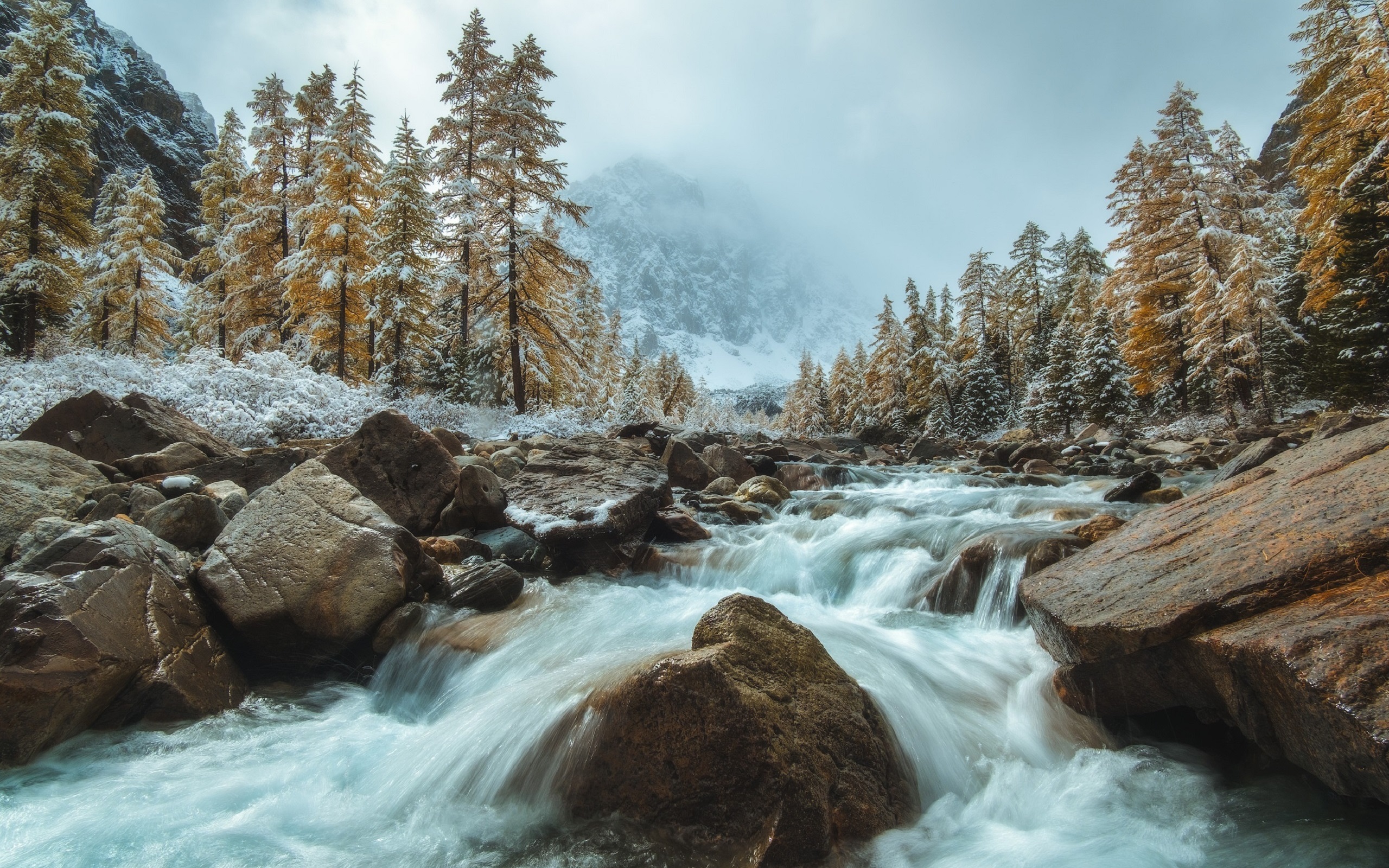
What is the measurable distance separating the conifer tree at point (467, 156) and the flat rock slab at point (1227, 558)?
19572 millimetres

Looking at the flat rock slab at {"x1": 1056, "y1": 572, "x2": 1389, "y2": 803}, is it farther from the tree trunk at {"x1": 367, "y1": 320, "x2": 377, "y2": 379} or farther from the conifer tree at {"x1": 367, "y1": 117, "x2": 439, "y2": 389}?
the tree trunk at {"x1": 367, "y1": 320, "x2": 377, "y2": 379}

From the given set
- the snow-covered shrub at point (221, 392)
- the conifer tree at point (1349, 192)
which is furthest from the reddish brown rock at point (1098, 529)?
the conifer tree at point (1349, 192)

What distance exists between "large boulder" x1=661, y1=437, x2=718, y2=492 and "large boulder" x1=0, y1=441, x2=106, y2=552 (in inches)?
349

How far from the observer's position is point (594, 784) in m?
3.30

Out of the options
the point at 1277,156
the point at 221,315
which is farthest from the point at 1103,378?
the point at 1277,156

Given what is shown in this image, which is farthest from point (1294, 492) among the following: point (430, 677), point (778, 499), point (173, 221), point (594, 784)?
point (173, 221)

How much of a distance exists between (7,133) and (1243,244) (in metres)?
92.5

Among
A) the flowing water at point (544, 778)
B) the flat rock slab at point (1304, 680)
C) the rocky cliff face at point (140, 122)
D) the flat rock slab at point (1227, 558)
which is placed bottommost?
the flowing water at point (544, 778)

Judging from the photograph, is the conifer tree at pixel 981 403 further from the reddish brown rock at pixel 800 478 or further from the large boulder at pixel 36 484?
the large boulder at pixel 36 484

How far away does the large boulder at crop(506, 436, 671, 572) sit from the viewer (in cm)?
799

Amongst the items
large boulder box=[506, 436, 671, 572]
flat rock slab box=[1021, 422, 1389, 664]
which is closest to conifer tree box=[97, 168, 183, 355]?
large boulder box=[506, 436, 671, 572]

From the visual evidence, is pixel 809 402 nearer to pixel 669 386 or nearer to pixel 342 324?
pixel 669 386

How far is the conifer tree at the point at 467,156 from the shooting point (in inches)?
783

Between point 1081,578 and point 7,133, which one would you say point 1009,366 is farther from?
point 7,133
